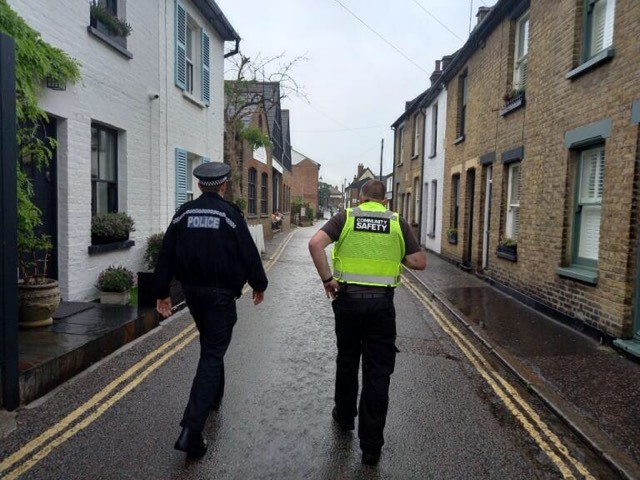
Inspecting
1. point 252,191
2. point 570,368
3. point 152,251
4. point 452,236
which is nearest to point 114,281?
point 152,251

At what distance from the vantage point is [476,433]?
13.7 ft

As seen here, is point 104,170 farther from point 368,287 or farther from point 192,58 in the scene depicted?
point 368,287

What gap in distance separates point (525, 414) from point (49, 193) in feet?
21.9

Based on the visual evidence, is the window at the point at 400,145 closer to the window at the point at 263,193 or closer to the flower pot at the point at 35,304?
the window at the point at 263,193

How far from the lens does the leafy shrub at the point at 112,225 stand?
8.52 m

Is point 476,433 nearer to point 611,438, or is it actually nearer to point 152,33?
point 611,438

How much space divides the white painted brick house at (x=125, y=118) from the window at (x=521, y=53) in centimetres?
709

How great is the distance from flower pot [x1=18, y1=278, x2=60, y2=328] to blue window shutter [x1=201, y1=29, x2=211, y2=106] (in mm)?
8506

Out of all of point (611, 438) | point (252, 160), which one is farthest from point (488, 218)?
point (252, 160)

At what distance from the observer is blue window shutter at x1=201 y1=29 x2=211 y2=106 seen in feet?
43.2

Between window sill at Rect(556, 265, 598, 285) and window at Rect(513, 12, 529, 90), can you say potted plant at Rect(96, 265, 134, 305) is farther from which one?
window at Rect(513, 12, 529, 90)

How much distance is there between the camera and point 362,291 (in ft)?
12.5

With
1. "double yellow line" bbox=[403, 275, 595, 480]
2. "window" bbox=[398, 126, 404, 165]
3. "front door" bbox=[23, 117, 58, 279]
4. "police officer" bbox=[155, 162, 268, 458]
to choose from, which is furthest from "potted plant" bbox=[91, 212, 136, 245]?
"window" bbox=[398, 126, 404, 165]

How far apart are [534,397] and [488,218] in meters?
8.33
